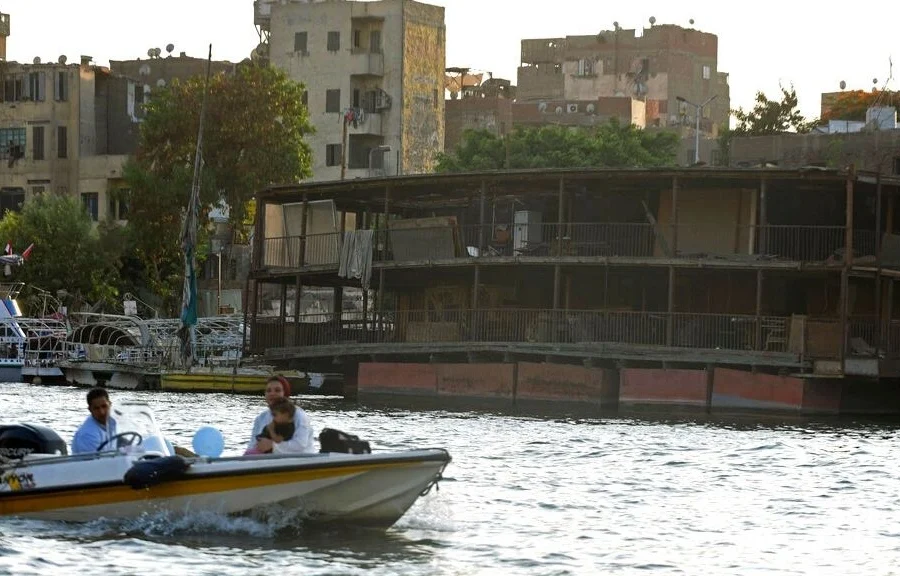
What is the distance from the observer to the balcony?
287 feet

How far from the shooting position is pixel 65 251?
76.6 metres

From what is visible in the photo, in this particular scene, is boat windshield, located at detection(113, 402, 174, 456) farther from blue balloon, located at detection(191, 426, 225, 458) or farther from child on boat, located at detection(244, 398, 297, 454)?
child on boat, located at detection(244, 398, 297, 454)

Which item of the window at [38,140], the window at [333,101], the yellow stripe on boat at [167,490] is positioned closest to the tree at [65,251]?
the window at [38,140]

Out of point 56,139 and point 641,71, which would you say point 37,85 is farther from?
point 641,71

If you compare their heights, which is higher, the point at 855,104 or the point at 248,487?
the point at 855,104

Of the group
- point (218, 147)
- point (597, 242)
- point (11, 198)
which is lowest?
point (597, 242)

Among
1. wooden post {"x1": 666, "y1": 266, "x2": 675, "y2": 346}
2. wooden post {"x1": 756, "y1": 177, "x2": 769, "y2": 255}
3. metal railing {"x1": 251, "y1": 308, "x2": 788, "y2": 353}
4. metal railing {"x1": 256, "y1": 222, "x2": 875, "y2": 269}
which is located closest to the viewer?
wooden post {"x1": 666, "y1": 266, "x2": 675, "y2": 346}

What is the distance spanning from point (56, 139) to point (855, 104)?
125ft

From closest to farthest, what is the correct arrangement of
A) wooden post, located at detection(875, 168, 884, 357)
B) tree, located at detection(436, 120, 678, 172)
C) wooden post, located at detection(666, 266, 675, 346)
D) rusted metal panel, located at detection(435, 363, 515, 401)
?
wooden post, located at detection(875, 168, 884, 357), wooden post, located at detection(666, 266, 675, 346), rusted metal panel, located at detection(435, 363, 515, 401), tree, located at detection(436, 120, 678, 172)

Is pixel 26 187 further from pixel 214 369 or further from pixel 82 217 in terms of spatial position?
pixel 214 369

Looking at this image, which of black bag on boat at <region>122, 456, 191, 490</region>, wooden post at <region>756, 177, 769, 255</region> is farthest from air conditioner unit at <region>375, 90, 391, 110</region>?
black bag on boat at <region>122, 456, 191, 490</region>

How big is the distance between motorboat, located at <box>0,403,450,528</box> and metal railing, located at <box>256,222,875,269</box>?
85.6ft

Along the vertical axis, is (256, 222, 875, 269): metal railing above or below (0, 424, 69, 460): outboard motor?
above

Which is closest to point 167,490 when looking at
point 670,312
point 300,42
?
point 670,312
